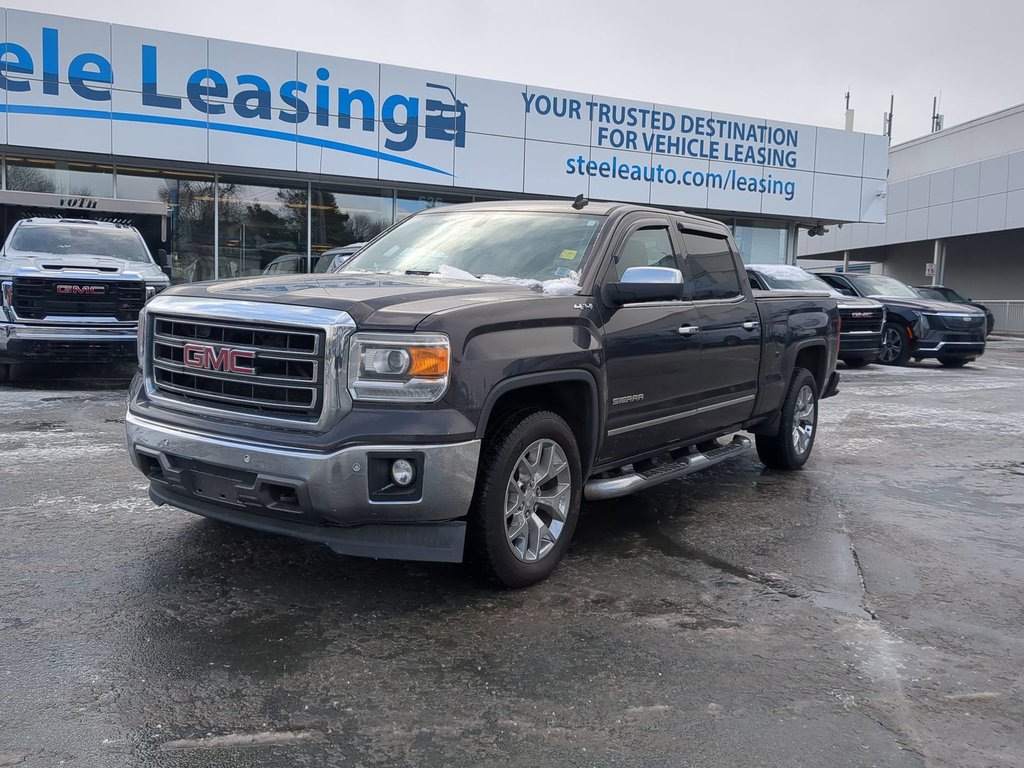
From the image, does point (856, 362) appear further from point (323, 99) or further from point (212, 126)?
point (212, 126)

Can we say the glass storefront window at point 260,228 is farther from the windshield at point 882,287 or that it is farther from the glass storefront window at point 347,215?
the windshield at point 882,287

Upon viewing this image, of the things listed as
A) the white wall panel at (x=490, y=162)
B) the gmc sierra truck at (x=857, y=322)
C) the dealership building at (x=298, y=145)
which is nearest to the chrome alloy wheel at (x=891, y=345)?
the gmc sierra truck at (x=857, y=322)

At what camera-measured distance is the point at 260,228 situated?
63.8ft

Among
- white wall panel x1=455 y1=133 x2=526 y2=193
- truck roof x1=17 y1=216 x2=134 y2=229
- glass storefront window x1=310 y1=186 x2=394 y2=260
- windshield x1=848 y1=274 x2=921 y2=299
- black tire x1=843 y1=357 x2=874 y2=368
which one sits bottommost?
black tire x1=843 y1=357 x2=874 y2=368

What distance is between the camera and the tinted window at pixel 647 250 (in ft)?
17.0

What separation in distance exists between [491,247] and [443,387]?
1.66 m

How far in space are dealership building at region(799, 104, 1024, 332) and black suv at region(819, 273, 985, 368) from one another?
835 inches

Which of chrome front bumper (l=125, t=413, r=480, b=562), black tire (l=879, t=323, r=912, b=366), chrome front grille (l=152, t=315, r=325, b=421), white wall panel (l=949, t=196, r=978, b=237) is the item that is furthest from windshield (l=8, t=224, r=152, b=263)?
white wall panel (l=949, t=196, r=978, b=237)

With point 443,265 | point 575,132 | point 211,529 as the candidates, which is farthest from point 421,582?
point 575,132

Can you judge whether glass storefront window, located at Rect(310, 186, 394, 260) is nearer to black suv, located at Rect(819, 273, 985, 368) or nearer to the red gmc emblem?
black suv, located at Rect(819, 273, 985, 368)

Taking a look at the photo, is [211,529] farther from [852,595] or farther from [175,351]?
[852,595]

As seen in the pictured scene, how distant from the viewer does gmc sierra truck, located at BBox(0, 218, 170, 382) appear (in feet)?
33.7

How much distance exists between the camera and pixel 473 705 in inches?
126

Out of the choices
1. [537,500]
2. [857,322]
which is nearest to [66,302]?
[537,500]
